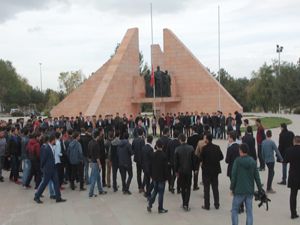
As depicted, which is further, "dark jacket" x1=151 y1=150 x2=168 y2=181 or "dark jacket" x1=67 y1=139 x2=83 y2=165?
"dark jacket" x1=67 y1=139 x2=83 y2=165

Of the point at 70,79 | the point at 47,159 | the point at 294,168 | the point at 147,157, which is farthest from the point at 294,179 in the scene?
the point at 70,79

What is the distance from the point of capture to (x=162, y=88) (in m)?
30.1

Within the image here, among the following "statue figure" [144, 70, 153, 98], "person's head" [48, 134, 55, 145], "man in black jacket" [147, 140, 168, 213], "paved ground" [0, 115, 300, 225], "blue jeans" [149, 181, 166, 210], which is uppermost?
"statue figure" [144, 70, 153, 98]

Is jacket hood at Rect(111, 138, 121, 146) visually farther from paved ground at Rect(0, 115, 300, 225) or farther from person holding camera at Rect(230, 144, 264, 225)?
person holding camera at Rect(230, 144, 264, 225)

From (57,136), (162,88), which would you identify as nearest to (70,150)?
(57,136)

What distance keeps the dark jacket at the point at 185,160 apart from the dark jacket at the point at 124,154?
173 centimetres

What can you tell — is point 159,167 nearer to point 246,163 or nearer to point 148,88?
point 246,163

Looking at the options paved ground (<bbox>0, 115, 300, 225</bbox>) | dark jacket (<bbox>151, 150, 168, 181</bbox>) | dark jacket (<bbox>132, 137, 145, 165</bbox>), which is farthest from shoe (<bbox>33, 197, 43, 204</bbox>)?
dark jacket (<bbox>151, 150, 168, 181</bbox>)

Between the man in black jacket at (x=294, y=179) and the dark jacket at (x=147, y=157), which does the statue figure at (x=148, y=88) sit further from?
the man in black jacket at (x=294, y=179)

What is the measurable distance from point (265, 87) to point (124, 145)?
2105 inches

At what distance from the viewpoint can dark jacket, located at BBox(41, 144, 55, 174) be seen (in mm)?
8633

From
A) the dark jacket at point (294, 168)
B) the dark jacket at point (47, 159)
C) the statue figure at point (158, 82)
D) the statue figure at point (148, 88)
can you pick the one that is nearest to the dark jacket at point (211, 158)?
the dark jacket at point (294, 168)

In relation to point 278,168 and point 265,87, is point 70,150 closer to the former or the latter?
point 278,168

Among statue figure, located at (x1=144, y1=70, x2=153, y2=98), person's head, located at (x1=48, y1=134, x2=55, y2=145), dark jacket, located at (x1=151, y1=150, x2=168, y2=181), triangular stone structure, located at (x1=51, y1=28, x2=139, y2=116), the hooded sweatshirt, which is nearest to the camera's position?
the hooded sweatshirt
